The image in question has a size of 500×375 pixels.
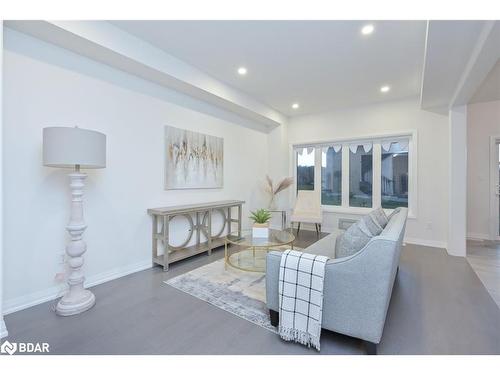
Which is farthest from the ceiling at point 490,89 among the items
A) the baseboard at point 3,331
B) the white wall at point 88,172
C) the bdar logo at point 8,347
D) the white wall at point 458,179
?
the baseboard at point 3,331

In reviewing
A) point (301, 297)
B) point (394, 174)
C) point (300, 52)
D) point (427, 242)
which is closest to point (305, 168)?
point (394, 174)

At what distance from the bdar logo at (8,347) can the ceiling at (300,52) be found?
2.75 m

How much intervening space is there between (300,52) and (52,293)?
359 cm

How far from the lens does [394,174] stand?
4.44 metres

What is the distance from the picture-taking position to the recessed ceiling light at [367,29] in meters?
2.30

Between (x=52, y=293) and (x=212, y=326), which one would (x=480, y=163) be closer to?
(x=212, y=326)

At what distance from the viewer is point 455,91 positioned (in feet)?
10.3
